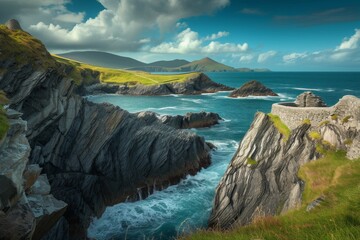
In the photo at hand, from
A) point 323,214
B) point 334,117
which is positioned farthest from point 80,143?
point 323,214

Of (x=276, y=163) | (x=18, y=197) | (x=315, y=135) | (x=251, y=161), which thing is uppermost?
(x=315, y=135)

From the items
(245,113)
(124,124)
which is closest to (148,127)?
(124,124)

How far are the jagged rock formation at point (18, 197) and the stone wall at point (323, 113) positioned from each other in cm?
2542

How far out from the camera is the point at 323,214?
374 inches

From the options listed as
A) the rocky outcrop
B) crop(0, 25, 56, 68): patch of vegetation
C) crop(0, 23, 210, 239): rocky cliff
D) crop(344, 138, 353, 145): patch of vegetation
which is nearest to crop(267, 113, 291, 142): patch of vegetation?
crop(344, 138, 353, 145): patch of vegetation

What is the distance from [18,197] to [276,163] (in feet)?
78.1

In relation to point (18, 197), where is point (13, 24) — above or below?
above

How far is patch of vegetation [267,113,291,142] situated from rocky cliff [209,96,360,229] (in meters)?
0.08

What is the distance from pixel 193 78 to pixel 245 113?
269ft

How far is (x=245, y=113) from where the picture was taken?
296 feet

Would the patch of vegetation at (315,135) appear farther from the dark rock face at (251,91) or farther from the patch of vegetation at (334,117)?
the dark rock face at (251,91)

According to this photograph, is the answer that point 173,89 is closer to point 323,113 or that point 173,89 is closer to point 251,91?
point 251,91

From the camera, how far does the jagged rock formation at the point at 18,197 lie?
12.5 meters

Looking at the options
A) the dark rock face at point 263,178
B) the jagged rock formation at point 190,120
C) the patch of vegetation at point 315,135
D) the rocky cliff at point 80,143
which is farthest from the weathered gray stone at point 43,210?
the jagged rock formation at point 190,120
